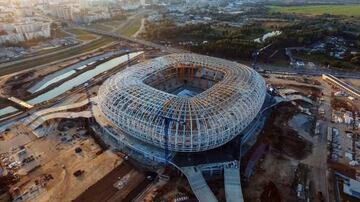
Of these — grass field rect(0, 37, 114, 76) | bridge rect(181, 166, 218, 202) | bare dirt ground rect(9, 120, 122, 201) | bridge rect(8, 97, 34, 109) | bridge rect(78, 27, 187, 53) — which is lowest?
bare dirt ground rect(9, 120, 122, 201)

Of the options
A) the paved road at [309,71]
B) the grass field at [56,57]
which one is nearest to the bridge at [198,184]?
the paved road at [309,71]

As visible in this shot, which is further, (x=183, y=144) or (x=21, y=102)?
(x=21, y=102)

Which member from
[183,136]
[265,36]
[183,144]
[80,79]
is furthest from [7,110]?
[265,36]

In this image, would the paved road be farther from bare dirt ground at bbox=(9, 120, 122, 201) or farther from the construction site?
bare dirt ground at bbox=(9, 120, 122, 201)

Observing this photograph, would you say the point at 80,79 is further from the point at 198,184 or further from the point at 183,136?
the point at 198,184

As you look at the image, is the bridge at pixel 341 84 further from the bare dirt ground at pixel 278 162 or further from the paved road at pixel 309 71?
the bare dirt ground at pixel 278 162

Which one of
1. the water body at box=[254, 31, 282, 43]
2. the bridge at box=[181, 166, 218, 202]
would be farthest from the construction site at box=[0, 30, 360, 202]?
the water body at box=[254, 31, 282, 43]
